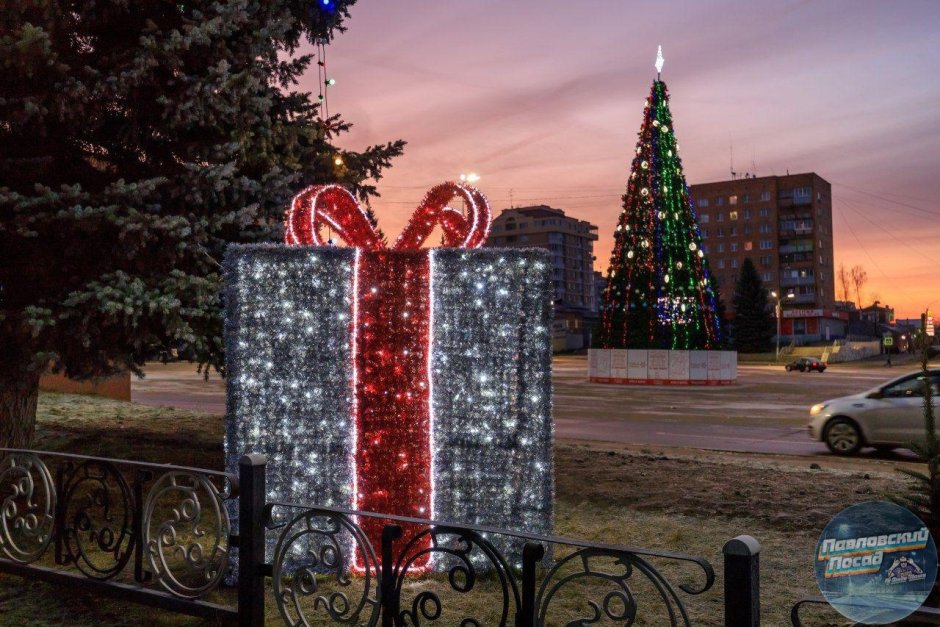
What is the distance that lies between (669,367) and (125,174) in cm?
2796

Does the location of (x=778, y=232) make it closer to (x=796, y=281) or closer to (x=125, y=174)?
(x=796, y=281)

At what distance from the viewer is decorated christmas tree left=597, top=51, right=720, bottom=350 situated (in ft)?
109

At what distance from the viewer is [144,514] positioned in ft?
16.5

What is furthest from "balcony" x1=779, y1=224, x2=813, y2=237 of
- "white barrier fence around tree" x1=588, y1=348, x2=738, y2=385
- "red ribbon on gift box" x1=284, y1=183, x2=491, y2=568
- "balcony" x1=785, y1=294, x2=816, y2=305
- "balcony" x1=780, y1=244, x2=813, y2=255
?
"red ribbon on gift box" x1=284, y1=183, x2=491, y2=568

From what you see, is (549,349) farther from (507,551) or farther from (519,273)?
(507,551)

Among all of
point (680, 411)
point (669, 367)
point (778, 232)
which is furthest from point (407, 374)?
point (778, 232)

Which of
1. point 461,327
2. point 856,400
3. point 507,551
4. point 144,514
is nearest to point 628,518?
point 507,551

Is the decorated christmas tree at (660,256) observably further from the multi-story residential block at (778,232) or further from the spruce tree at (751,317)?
the multi-story residential block at (778,232)

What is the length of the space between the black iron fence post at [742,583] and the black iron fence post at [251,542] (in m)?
2.68

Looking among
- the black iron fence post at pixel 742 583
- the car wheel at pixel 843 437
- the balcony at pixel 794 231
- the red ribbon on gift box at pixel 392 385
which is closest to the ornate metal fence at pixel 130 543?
the red ribbon on gift box at pixel 392 385

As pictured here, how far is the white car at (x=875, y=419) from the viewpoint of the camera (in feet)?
42.0

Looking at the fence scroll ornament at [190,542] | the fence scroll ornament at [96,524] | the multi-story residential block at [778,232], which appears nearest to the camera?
the fence scroll ornament at [190,542]

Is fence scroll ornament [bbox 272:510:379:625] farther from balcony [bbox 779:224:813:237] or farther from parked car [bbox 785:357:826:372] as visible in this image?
balcony [bbox 779:224:813:237]

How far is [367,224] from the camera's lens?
6160 mm
